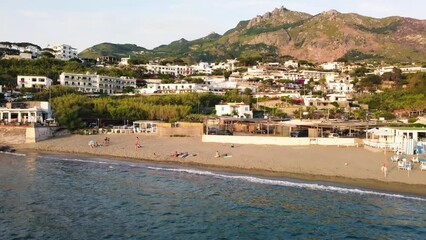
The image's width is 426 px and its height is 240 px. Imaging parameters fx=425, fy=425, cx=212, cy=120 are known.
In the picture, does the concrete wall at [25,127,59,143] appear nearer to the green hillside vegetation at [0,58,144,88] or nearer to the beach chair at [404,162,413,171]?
the green hillside vegetation at [0,58,144,88]

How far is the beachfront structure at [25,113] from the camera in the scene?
51.9 meters

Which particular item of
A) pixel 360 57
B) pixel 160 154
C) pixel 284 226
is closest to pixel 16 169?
pixel 160 154

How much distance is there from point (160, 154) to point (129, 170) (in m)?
5.78

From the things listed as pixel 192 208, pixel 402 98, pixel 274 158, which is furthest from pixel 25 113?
pixel 402 98

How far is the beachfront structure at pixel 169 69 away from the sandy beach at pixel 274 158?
80.5 metres

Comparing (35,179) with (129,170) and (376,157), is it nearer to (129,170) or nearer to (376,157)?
(129,170)

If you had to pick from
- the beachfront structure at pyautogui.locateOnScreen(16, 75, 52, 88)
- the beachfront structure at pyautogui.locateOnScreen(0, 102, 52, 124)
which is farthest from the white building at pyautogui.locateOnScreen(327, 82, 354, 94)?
the beachfront structure at pyautogui.locateOnScreen(0, 102, 52, 124)

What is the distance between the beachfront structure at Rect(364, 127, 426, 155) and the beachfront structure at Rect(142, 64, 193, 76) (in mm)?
92279

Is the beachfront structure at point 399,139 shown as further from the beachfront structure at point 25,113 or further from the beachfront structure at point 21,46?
the beachfront structure at point 21,46

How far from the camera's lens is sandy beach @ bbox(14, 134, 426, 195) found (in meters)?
28.8

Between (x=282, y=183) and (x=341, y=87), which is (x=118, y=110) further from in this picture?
(x=341, y=87)

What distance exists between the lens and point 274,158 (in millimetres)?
35094

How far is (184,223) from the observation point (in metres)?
20.5

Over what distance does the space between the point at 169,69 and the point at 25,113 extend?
265ft
